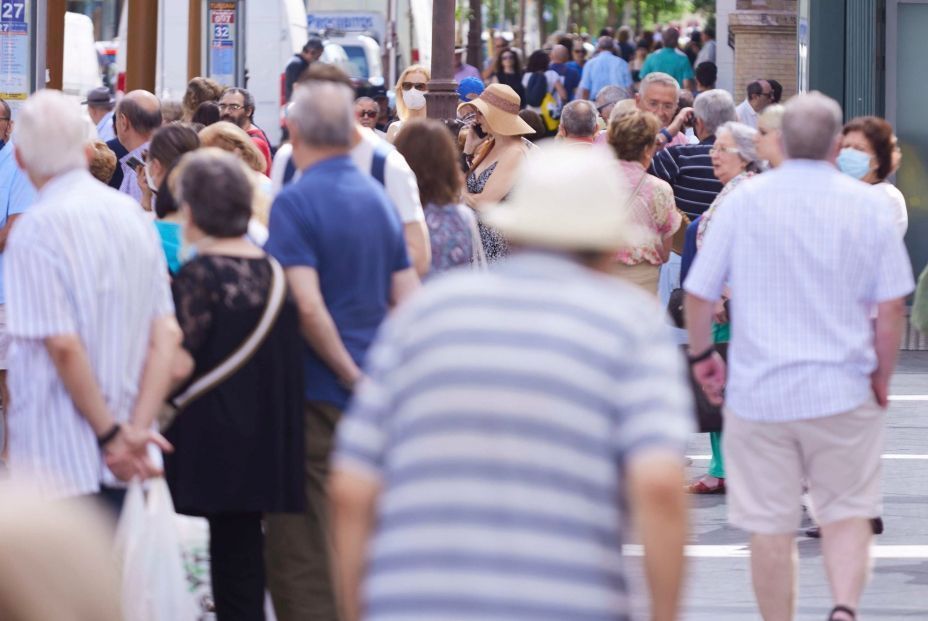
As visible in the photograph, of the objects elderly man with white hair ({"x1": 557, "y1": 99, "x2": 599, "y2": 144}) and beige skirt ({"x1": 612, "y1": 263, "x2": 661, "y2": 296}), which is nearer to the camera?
beige skirt ({"x1": 612, "y1": 263, "x2": 661, "y2": 296})

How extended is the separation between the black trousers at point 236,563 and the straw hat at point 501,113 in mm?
4242

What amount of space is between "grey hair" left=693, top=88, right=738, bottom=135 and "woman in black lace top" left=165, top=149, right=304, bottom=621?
4.89 m

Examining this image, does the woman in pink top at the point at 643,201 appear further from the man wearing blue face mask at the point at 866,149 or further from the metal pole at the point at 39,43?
the metal pole at the point at 39,43

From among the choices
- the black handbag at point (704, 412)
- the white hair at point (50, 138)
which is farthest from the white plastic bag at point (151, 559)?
the black handbag at point (704, 412)

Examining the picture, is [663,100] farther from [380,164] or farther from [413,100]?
[380,164]

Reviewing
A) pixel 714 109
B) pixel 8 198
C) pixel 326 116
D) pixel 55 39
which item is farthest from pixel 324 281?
pixel 55 39

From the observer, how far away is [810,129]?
5.95m

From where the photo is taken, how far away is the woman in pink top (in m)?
9.11

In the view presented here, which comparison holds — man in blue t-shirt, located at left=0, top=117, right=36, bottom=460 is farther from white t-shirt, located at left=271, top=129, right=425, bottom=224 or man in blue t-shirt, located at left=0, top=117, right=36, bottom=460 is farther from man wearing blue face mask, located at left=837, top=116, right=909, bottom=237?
man wearing blue face mask, located at left=837, top=116, right=909, bottom=237

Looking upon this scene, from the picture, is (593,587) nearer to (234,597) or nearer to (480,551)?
(480,551)

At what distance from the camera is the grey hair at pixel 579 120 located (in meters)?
10.1

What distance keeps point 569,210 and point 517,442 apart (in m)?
0.44

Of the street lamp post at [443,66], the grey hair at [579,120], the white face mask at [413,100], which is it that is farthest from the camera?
the street lamp post at [443,66]

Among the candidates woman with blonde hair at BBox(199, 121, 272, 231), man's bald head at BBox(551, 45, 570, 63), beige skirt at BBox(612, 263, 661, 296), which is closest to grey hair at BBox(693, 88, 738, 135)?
beige skirt at BBox(612, 263, 661, 296)
